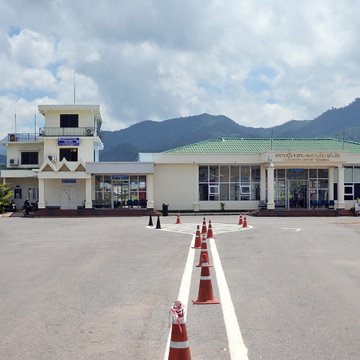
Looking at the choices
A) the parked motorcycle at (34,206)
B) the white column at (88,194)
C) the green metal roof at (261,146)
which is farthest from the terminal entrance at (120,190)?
the parked motorcycle at (34,206)

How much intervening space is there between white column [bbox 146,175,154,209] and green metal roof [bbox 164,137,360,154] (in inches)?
137

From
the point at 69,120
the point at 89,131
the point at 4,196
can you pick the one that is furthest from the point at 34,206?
the point at 69,120

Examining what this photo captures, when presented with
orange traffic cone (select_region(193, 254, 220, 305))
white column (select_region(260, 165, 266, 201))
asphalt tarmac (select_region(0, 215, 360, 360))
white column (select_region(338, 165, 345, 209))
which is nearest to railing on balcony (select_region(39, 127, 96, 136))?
white column (select_region(260, 165, 266, 201))

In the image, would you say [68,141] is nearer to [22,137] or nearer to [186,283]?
[22,137]

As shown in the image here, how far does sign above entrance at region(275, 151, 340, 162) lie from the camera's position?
47031 mm

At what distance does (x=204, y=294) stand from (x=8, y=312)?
2893 mm

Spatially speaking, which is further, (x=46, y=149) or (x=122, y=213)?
(x=46, y=149)

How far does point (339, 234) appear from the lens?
2441cm

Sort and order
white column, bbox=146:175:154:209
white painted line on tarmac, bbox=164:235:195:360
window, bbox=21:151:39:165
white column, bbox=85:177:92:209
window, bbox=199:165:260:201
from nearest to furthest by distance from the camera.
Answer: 1. white painted line on tarmac, bbox=164:235:195:360
2. white column, bbox=146:175:154:209
3. white column, bbox=85:177:92:209
4. window, bbox=199:165:260:201
5. window, bbox=21:151:39:165

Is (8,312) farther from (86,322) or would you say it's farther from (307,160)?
(307,160)

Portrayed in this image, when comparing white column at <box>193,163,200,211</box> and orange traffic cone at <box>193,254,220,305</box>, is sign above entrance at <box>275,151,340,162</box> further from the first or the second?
orange traffic cone at <box>193,254,220,305</box>

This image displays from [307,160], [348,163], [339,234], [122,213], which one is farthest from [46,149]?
[339,234]

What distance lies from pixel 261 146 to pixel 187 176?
848 cm

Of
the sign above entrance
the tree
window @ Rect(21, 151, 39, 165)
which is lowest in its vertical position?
the tree
